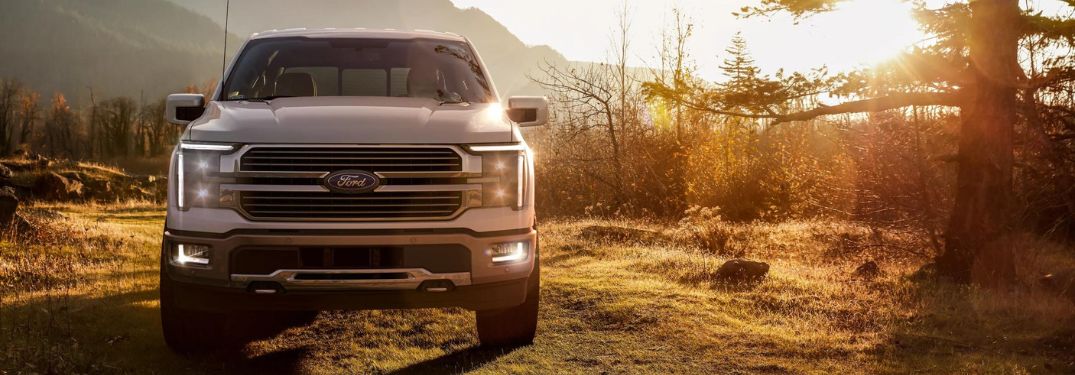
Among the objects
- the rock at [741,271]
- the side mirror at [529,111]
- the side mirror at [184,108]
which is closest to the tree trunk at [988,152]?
the rock at [741,271]

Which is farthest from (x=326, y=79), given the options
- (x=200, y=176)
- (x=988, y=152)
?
(x=988, y=152)

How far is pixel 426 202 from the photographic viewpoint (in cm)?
465

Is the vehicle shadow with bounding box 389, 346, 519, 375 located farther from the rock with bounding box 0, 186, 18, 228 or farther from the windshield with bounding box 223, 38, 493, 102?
the rock with bounding box 0, 186, 18, 228

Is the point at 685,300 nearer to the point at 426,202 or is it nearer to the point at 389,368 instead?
the point at 389,368

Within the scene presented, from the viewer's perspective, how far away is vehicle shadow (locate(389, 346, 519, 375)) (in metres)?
5.75

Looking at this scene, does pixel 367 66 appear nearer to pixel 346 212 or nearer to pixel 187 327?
pixel 346 212

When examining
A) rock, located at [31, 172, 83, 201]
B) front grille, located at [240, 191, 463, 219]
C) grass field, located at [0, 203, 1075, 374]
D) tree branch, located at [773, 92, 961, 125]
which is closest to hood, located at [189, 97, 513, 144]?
front grille, located at [240, 191, 463, 219]

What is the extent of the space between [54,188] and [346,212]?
32319 millimetres

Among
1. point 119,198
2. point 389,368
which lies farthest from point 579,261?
point 119,198

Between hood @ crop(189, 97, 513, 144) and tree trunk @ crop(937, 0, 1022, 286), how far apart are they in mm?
8228

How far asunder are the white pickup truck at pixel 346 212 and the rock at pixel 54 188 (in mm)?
29675

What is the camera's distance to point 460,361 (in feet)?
19.5

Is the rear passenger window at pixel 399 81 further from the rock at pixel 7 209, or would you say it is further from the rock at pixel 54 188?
the rock at pixel 54 188

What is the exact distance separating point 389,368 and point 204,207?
193 cm
